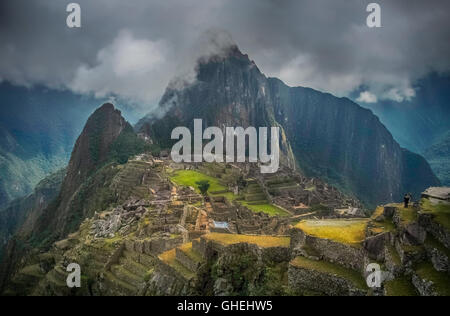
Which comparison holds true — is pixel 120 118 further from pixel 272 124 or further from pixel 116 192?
pixel 272 124

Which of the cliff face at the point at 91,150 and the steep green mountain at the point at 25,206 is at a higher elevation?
the cliff face at the point at 91,150

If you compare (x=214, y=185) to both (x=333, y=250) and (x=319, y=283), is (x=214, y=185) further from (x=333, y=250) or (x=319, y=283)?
(x=319, y=283)

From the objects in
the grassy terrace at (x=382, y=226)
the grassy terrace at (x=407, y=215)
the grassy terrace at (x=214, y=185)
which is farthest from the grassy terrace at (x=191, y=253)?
the grassy terrace at (x=214, y=185)

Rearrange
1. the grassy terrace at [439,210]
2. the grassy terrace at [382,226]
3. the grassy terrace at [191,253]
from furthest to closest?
the grassy terrace at [191,253], the grassy terrace at [382,226], the grassy terrace at [439,210]

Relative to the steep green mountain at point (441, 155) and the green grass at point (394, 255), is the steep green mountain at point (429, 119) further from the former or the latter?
the green grass at point (394, 255)

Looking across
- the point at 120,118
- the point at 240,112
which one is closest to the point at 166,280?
the point at 120,118

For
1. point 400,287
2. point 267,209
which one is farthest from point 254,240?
point 267,209

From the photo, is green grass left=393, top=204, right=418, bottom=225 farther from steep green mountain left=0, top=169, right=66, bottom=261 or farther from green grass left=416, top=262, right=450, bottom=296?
steep green mountain left=0, top=169, right=66, bottom=261

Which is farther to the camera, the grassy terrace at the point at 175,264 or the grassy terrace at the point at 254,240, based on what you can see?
the grassy terrace at the point at 175,264

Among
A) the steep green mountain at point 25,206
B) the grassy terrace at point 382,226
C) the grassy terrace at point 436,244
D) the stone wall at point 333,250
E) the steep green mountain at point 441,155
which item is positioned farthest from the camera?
the steep green mountain at point 441,155
